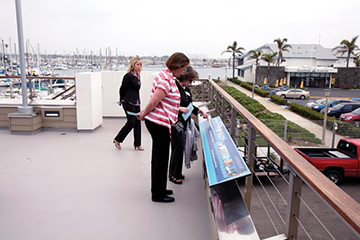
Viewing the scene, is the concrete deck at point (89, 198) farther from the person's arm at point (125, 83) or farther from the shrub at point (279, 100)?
the shrub at point (279, 100)

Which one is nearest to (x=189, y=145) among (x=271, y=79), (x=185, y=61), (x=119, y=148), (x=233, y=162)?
(x=185, y=61)

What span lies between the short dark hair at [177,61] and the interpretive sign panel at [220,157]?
67 cm

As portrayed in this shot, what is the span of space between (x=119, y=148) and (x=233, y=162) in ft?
11.2

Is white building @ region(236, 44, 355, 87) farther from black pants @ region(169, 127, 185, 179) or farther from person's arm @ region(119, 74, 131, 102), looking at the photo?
black pants @ region(169, 127, 185, 179)

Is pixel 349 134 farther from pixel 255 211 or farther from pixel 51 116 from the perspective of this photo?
pixel 51 116

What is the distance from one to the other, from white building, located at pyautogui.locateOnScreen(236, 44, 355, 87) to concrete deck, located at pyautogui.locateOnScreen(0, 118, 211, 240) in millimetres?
51236

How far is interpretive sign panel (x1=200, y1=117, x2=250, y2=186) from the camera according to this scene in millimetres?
1922

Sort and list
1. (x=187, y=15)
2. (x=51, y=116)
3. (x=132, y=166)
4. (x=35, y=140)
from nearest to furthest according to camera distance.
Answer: (x=132, y=166), (x=35, y=140), (x=51, y=116), (x=187, y=15)

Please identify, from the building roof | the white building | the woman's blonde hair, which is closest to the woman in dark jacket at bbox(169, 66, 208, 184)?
the woman's blonde hair

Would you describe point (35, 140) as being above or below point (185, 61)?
below

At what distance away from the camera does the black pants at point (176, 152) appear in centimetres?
343

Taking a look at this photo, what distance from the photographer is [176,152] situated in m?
3.56

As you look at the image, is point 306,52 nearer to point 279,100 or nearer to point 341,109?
point 279,100

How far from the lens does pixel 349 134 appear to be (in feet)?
43.3
